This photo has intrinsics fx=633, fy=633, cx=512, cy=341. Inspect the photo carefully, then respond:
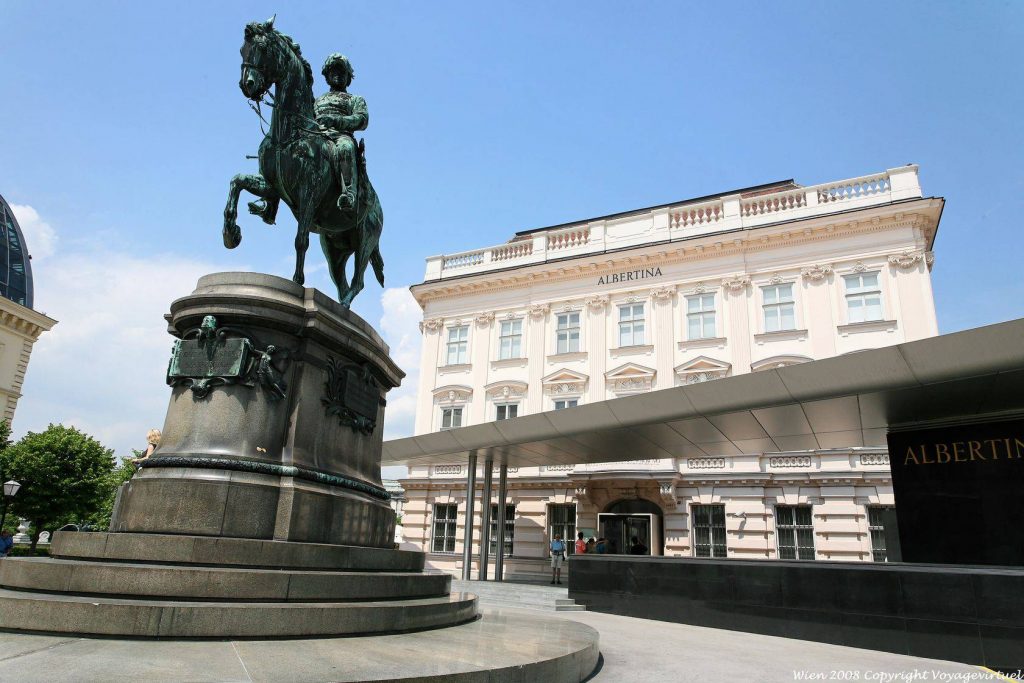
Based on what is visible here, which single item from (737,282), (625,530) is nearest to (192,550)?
(625,530)

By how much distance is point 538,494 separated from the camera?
27047mm

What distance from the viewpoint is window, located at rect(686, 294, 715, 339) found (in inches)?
1033

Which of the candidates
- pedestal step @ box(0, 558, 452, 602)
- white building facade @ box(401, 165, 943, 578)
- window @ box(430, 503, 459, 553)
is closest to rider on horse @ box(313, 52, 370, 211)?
pedestal step @ box(0, 558, 452, 602)

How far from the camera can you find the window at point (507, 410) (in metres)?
28.8

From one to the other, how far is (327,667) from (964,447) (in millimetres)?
11565

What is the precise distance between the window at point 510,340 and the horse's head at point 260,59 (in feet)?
75.2

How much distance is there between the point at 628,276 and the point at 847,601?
1963 centimetres

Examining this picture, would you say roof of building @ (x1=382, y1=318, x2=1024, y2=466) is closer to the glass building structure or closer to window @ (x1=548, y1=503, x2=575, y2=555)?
window @ (x1=548, y1=503, x2=575, y2=555)

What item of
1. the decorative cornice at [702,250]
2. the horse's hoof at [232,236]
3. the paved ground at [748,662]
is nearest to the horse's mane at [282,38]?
the horse's hoof at [232,236]

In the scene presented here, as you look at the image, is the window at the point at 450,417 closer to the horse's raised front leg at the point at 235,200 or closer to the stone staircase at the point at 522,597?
the stone staircase at the point at 522,597

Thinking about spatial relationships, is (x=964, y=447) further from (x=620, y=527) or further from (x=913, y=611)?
(x=620, y=527)

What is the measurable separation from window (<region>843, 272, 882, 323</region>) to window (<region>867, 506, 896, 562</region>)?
22.5ft

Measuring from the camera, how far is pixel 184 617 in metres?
4.29

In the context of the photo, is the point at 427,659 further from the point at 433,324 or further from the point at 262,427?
the point at 433,324
